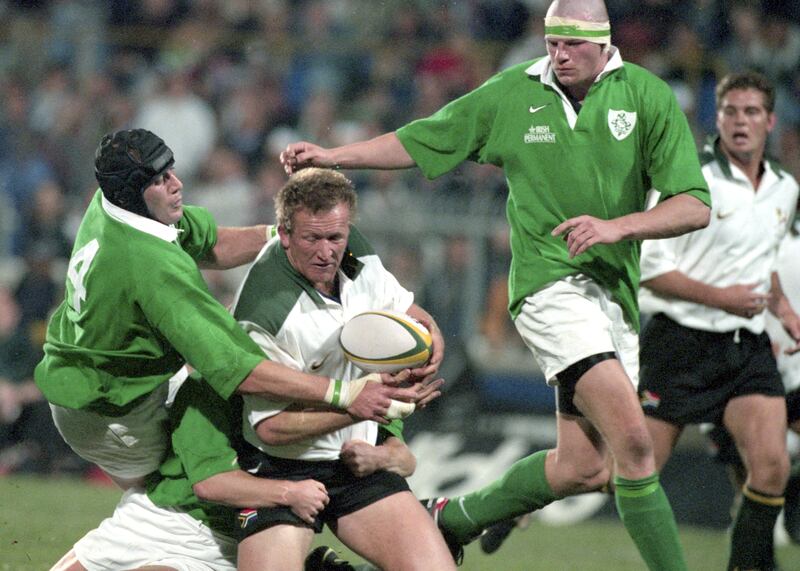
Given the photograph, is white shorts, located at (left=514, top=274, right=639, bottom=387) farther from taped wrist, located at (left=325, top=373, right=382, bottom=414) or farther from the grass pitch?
the grass pitch

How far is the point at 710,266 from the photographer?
604cm

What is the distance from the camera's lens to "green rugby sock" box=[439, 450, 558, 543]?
532 cm

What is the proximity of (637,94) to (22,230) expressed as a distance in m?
8.39

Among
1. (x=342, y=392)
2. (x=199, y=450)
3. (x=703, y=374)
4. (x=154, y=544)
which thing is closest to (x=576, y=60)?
(x=342, y=392)

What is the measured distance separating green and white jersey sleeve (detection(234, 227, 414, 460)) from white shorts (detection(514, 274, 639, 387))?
0.73 metres

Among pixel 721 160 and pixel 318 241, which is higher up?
pixel 318 241

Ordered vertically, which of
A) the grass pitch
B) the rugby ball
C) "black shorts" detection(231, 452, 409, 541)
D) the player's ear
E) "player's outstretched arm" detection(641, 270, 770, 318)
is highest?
the player's ear

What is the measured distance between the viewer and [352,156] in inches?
201

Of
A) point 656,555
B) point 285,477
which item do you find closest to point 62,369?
point 285,477

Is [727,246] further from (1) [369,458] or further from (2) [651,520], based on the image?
(1) [369,458]

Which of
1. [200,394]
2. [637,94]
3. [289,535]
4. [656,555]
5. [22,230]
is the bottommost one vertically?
[22,230]

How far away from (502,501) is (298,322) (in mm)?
1387

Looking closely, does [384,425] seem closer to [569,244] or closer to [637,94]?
[569,244]

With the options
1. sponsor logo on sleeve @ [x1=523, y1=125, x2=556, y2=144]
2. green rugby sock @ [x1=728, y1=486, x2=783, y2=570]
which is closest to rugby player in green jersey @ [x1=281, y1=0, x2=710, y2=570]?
sponsor logo on sleeve @ [x1=523, y1=125, x2=556, y2=144]
